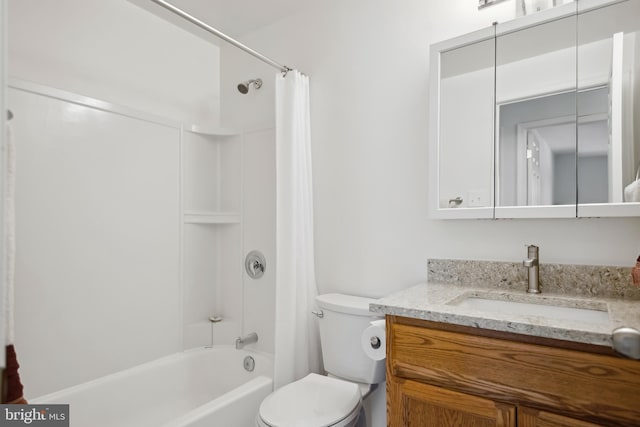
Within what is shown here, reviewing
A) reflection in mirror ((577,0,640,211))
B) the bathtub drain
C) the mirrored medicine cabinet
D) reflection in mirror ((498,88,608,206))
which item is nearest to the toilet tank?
the mirrored medicine cabinet

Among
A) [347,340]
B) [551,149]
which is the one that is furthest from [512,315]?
[347,340]

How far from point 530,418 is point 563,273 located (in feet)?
2.08

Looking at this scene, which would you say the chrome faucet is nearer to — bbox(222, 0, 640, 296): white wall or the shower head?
bbox(222, 0, 640, 296): white wall

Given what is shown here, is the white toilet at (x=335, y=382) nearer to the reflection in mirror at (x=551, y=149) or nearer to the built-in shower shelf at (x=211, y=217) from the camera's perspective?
the reflection in mirror at (x=551, y=149)

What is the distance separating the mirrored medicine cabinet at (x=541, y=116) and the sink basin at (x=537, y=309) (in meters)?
0.34

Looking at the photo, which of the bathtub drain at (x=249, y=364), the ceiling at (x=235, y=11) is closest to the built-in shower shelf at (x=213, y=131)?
the ceiling at (x=235, y=11)

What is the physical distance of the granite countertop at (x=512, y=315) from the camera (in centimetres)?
93

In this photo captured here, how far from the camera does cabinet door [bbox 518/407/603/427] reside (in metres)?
0.93

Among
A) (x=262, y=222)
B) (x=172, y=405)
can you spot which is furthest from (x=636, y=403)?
(x=172, y=405)

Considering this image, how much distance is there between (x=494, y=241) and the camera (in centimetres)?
156

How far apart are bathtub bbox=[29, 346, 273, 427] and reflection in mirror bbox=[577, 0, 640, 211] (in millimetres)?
1703

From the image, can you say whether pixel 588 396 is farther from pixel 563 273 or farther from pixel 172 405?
pixel 172 405

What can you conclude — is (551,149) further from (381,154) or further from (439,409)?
(439,409)

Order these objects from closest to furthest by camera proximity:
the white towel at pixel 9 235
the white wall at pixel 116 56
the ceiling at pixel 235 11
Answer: the white towel at pixel 9 235 < the white wall at pixel 116 56 < the ceiling at pixel 235 11
